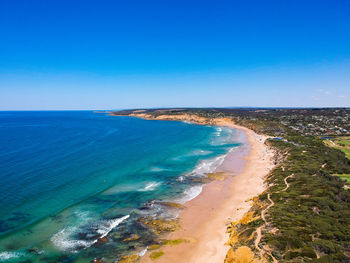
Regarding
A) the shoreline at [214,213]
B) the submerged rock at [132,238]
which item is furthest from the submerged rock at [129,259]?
the submerged rock at [132,238]

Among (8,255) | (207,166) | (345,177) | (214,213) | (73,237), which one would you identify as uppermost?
(345,177)

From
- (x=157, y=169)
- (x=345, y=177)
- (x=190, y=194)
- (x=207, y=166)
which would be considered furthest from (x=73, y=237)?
(x=345, y=177)

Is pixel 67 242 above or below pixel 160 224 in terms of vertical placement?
above

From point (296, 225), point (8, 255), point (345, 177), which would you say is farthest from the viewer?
point (345, 177)

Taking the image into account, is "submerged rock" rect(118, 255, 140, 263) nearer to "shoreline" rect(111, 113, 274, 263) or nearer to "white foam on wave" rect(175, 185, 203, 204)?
"shoreline" rect(111, 113, 274, 263)

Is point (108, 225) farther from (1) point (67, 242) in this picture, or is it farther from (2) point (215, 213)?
(2) point (215, 213)

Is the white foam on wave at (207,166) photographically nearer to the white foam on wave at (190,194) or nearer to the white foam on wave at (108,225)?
the white foam on wave at (190,194)

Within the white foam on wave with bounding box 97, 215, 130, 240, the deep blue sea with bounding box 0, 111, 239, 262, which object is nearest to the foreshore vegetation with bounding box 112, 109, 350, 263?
the deep blue sea with bounding box 0, 111, 239, 262
